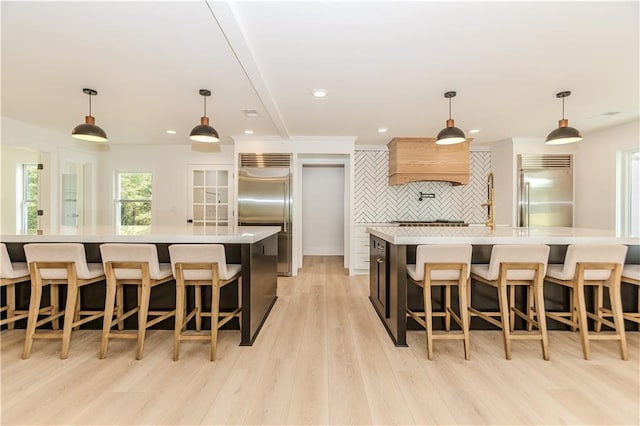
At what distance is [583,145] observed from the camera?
5340mm

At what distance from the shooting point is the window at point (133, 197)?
21.1 feet

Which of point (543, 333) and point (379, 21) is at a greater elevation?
point (379, 21)

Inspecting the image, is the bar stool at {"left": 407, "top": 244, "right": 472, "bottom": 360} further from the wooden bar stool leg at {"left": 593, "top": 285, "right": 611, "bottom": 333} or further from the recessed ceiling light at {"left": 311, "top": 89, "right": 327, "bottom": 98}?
the recessed ceiling light at {"left": 311, "top": 89, "right": 327, "bottom": 98}

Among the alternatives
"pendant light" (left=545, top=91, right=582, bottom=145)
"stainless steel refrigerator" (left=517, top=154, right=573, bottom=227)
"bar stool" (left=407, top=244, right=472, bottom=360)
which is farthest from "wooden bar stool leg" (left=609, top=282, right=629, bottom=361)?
"stainless steel refrigerator" (left=517, top=154, right=573, bottom=227)

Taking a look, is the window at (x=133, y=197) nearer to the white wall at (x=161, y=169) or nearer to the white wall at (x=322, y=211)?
the white wall at (x=161, y=169)

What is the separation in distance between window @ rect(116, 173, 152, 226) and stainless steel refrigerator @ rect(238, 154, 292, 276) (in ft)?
7.73

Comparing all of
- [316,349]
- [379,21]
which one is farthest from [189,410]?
[379,21]

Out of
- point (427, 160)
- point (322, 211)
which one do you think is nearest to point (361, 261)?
point (427, 160)

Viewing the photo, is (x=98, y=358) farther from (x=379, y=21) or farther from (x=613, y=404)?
(x=613, y=404)

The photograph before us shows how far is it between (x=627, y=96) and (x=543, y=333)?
303 centimetres

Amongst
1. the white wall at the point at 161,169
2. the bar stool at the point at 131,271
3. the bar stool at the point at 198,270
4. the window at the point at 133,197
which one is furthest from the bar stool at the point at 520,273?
the window at the point at 133,197

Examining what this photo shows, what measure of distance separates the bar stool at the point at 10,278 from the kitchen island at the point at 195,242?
0.15 meters

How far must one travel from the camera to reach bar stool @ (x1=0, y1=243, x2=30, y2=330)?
2449 millimetres

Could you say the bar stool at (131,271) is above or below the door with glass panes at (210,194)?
below
